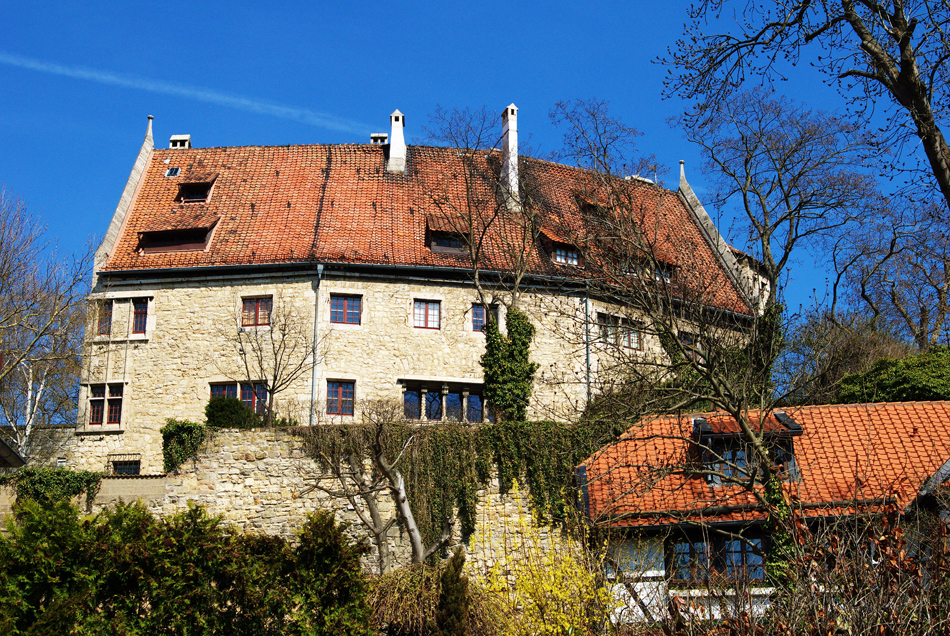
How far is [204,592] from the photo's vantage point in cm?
1130

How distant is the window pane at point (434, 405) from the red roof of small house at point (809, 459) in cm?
590

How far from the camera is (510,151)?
27.3 m

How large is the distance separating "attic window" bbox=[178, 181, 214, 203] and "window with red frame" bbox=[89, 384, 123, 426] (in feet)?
19.7

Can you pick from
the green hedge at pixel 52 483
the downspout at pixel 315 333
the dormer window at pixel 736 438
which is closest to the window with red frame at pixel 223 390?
the downspout at pixel 315 333

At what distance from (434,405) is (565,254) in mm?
6055

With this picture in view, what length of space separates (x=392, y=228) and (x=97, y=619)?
15.6 m

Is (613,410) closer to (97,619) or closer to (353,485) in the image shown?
(353,485)

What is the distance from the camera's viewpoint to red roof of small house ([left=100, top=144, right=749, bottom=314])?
2400 centimetres

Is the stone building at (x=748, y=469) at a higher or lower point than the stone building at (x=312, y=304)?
lower

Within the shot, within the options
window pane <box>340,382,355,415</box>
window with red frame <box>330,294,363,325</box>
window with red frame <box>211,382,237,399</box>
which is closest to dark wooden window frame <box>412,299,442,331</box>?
window with red frame <box>330,294,363,325</box>

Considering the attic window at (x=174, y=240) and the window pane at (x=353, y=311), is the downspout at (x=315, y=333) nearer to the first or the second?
the window pane at (x=353, y=311)

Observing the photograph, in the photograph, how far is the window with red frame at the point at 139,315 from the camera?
77.8ft

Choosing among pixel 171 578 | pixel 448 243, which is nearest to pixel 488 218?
pixel 448 243

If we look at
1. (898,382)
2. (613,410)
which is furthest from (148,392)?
(898,382)
